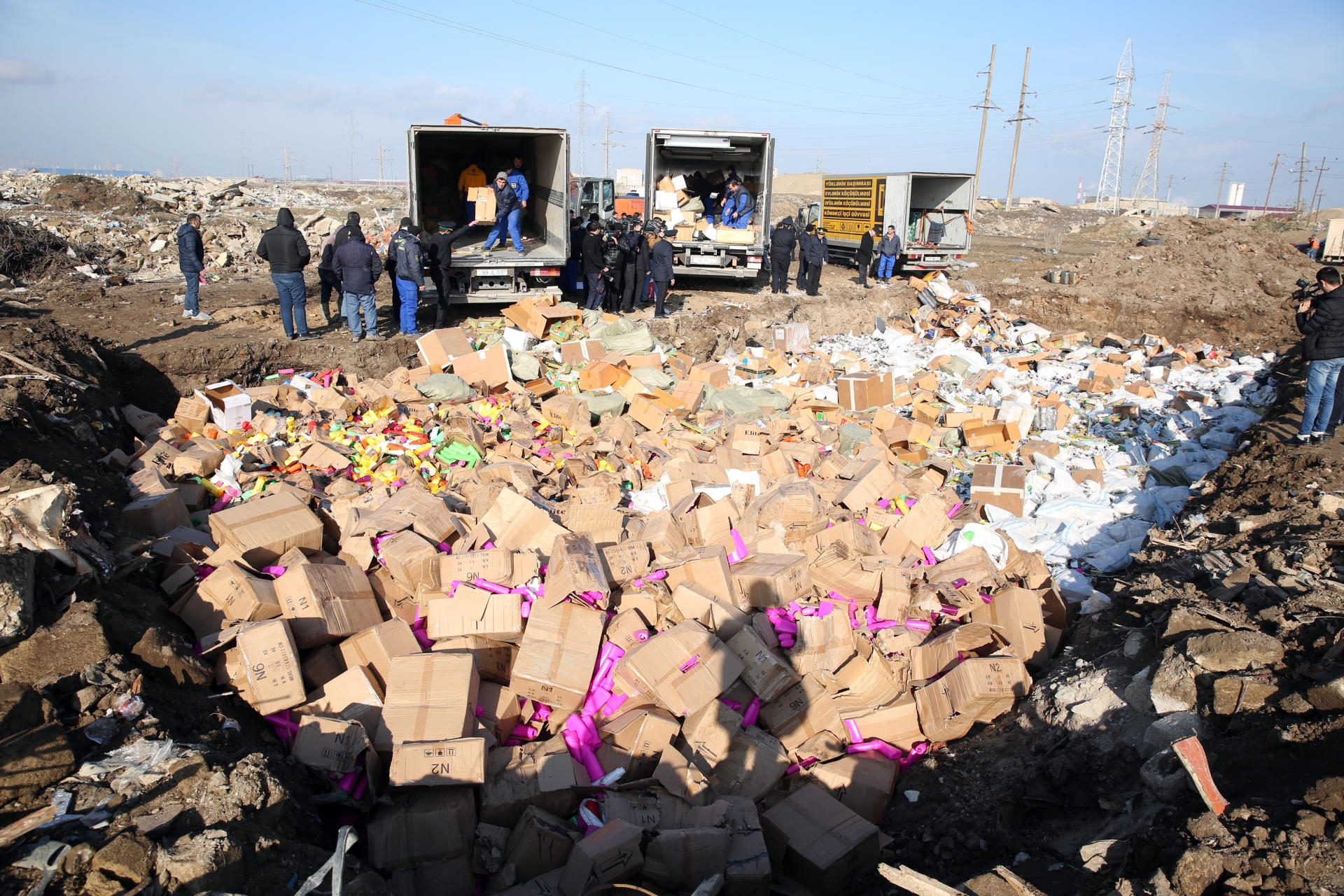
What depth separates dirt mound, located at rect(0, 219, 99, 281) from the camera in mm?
12312

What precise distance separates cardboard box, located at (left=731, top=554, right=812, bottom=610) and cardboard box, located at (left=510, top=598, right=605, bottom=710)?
3.65ft

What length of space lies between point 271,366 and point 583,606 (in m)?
5.59

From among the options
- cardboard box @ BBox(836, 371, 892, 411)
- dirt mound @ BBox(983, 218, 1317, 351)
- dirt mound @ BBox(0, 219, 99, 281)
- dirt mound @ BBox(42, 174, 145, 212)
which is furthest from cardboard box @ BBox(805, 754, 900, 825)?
dirt mound @ BBox(42, 174, 145, 212)

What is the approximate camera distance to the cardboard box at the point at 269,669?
3.35 metres

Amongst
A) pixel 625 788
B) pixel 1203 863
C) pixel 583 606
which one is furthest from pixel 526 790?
pixel 1203 863

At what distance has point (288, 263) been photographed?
7734 millimetres

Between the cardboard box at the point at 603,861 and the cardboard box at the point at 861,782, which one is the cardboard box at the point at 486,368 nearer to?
the cardboard box at the point at 861,782

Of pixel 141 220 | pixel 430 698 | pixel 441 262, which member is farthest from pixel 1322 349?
pixel 141 220

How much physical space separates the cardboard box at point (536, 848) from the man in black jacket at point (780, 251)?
11261 mm

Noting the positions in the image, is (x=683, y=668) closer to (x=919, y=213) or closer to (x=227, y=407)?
(x=227, y=407)

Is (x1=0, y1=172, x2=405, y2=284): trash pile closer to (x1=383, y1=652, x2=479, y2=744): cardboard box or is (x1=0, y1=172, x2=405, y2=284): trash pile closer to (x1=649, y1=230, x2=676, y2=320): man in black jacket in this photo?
(x1=649, y1=230, x2=676, y2=320): man in black jacket

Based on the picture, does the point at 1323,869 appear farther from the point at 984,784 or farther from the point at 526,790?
the point at 526,790

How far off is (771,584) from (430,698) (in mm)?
2194

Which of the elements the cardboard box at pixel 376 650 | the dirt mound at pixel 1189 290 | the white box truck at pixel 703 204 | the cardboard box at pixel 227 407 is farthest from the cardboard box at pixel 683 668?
the dirt mound at pixel 1189 290
